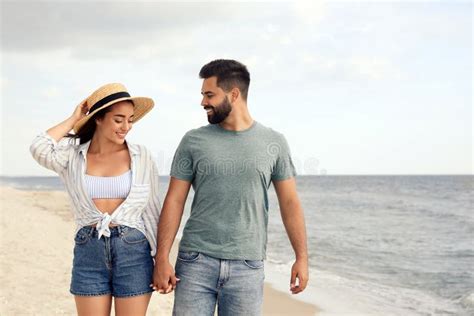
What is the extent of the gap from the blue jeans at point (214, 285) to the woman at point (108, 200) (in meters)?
0.19

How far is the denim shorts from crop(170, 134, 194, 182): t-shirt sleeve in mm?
385

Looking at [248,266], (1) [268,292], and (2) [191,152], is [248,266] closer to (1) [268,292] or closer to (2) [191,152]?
(2) [191,152]

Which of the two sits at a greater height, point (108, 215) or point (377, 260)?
point (108, 215)

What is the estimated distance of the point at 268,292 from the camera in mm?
8008

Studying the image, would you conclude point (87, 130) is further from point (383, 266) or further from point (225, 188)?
point (383, 266)

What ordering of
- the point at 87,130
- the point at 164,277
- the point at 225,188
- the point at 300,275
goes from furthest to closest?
the point at 300,275 → the point at 87,130 → the point at 225,188 → the point at 164,277

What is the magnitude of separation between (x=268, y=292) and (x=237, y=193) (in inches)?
199

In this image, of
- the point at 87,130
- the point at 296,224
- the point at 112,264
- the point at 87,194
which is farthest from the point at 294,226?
the point at 87,130

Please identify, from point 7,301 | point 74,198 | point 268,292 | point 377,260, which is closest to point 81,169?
point 74,198

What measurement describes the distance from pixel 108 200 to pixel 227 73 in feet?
3.11

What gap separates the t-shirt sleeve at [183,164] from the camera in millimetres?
3252

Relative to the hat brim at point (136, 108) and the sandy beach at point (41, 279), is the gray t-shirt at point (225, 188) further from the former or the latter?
the sandy beach at point (41, 279)

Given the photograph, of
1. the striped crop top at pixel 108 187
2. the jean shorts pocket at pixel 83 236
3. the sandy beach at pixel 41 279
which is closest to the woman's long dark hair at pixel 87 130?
the striped crop top at pixel 108 187

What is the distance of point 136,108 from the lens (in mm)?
3398
